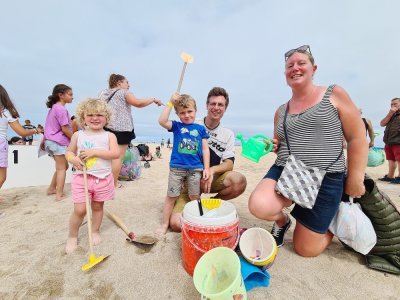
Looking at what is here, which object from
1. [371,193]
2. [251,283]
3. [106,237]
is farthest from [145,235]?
[371,193]

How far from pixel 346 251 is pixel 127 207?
2.79 metres

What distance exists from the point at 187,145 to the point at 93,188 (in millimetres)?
1068

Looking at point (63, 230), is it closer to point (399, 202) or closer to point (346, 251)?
point (346, 251)

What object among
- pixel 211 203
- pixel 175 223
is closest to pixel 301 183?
pixel 211 203

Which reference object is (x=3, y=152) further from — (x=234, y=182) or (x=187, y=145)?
(x=234, y=182)

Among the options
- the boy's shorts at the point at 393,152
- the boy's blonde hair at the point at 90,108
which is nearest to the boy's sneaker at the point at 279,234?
the boy's blonde hair at the point at 90,108

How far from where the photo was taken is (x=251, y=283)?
6.01 feet

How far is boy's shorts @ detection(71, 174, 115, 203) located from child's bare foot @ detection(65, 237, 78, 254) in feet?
1.28

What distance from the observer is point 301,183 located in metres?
2.16

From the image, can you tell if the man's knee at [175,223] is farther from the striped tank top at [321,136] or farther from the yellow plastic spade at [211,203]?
the striped tank top at [321,136]

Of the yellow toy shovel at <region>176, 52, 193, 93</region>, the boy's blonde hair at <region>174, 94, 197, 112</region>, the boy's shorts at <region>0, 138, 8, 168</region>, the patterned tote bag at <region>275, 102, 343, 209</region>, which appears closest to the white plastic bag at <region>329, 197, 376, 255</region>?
the patterned tote bag at <region>275, 102, 343, 209</region>

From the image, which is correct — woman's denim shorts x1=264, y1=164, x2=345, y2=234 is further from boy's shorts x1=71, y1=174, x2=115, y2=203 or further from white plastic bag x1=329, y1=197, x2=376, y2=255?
boy's shorts x1=71, y1=174, x2=115, y2=203

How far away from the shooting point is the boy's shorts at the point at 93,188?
7.83 feet

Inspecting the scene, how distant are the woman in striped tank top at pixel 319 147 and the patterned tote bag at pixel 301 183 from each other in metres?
0.08
